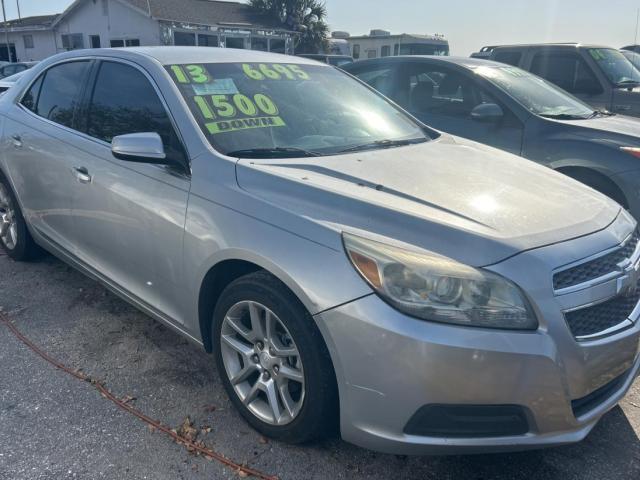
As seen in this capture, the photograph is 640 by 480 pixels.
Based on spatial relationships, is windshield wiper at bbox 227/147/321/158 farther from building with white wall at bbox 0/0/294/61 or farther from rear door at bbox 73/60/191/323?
building with white wall at bbox 0/0/294/61

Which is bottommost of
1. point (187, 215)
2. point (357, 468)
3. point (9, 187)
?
point (357, 468)

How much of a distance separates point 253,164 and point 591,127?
3.45 m

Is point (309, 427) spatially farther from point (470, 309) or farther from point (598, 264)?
point (598, 264)

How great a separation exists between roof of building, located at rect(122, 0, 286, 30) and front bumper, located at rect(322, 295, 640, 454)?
87.8ft

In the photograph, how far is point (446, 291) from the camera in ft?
6.41

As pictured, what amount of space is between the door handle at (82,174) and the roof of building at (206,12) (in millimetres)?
24805

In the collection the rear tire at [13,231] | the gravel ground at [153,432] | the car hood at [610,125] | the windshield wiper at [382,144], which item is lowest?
the gravel ground at [153,432]

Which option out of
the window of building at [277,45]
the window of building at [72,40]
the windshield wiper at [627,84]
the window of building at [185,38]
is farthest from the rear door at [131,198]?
the window of building at [72,40]

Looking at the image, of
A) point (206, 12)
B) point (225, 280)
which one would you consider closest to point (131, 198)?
point (225, 280)

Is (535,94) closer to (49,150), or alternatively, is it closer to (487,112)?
(487,112)

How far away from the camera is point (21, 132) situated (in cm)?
405

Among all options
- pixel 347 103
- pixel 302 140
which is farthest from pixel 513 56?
pixel 302 140

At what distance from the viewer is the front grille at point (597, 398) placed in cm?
207

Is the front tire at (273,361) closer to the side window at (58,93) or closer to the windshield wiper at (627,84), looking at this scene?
the side window at (58,93)
